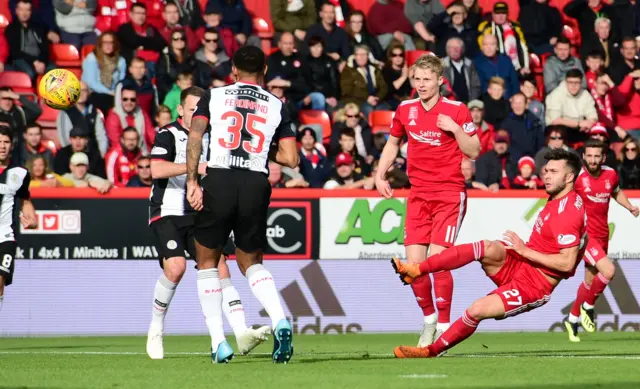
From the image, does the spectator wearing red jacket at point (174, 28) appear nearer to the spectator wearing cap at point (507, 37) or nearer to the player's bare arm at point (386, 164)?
the spectator wearing cap at point (507, 37)

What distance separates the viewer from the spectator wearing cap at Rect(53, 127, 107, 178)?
1758cm

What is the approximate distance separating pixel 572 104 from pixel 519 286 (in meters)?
11.2

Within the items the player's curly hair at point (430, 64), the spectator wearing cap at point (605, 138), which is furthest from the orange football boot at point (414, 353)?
the spectator wearing cap at point (605, 138)

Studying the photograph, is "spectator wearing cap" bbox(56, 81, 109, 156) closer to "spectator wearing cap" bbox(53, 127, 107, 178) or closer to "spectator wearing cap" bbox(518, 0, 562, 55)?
"spectator wearing cap" bbox(53, 127, 107, 178)

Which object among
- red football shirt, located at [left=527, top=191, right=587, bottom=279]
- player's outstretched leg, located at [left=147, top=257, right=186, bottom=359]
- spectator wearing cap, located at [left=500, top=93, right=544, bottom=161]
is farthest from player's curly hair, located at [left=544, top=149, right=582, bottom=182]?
spectator wearing cap, located at [left=500, top=93, right=544, bottom=161]

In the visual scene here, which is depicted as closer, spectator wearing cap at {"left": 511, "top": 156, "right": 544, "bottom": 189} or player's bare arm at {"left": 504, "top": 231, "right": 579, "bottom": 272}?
player's bare arm at {"left": 504, "top": 231, "right": 579, "bottom": 272}

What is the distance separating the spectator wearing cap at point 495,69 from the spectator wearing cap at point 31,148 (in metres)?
7.46

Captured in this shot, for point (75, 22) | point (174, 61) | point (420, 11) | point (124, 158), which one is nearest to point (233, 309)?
point (124, 158)

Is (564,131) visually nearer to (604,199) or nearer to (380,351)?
(604,199)

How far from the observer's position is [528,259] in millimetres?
10242

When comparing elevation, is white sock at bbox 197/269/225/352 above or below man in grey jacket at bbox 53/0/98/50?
below

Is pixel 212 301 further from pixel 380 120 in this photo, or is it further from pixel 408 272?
pixel 380 120

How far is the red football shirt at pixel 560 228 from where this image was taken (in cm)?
1028

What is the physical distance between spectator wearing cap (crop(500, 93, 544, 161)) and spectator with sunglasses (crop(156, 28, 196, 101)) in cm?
501
